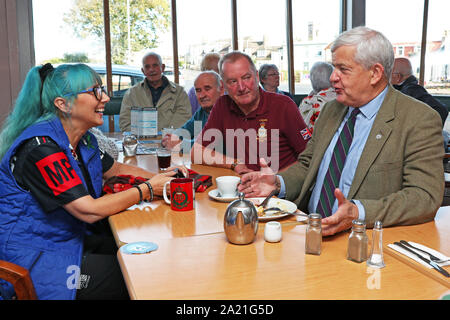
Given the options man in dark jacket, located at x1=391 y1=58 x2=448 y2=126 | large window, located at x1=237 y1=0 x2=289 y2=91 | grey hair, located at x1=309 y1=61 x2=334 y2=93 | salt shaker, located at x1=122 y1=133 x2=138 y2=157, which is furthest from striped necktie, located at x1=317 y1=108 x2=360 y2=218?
large window, located at x1=237 y1=0 x2=289 y2=91

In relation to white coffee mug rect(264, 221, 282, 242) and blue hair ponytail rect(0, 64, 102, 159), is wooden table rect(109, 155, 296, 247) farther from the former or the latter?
blue hair ponytail rect(0, 64, 102, 159)

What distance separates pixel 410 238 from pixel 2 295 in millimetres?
1395

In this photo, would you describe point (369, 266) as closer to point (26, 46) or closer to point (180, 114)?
point (180, 114)

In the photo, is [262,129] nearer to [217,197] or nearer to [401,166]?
[217,197]

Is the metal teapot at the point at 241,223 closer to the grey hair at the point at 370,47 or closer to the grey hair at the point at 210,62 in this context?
the grey hair at the point at 370,47

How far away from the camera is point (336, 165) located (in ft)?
6.42

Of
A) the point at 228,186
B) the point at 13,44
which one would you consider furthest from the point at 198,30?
the point at 228,186

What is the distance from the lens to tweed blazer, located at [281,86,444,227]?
1543mm

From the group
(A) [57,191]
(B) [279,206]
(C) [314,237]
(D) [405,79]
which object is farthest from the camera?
(D) [405,79]

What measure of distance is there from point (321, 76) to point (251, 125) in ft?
8.51

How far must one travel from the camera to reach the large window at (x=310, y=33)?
7836 mm

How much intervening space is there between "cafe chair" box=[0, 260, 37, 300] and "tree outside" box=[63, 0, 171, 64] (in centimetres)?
613

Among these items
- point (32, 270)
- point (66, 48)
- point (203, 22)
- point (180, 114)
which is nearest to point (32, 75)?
point (32, 270)

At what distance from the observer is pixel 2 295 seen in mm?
1512
